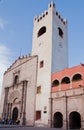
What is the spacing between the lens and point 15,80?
2920 cm

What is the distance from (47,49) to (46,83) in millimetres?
5062

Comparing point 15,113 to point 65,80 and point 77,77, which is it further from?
point 77,77

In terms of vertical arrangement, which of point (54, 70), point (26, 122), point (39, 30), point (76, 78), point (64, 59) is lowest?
point (26, 122)

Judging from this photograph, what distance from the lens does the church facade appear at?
19188 mm

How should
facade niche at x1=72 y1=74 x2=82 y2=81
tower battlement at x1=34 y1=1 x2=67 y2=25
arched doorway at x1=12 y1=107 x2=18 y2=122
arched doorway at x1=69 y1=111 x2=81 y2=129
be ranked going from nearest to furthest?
arched doorway at x1=69 y1=111 x2=81 y2=129 → facade niche at x1=72 y1=74 x2=82 y2=81 → arched doorway at x1=12 y1=107 x2=18 y2=122 → tower battlement at x1=34 y1=1 x2=67 y2=25

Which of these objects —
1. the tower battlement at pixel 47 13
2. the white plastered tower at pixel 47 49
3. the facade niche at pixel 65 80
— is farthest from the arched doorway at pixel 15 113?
the tower battlement at pixel 47 13

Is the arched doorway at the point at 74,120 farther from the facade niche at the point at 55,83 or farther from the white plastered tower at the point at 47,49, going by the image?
the facade niche at the point at 55,83

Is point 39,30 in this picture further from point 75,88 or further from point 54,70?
point 75,88

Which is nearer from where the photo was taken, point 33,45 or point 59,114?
point 59,114

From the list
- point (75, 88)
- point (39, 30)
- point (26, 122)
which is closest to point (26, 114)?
point (26, 122)

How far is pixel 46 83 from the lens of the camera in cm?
2261

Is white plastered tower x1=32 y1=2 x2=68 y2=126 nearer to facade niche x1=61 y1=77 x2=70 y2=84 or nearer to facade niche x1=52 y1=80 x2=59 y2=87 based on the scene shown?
facade niche x1=52 y1=80 x2=59 y2=87

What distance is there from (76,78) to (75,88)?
6.14ft

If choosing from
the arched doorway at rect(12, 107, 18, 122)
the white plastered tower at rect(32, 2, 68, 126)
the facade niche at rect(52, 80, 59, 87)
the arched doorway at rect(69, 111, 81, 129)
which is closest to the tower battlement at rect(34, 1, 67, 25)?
the white plastered tower at rect(32, 2, 68, 126)
